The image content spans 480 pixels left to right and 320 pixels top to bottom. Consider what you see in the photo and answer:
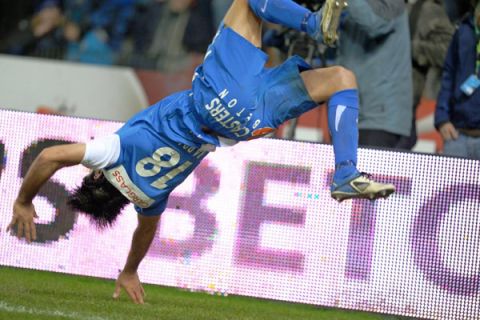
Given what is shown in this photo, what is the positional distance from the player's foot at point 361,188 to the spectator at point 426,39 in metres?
3.41

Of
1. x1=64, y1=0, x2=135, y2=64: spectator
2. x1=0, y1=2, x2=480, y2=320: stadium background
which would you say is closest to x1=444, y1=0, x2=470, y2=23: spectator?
x1=0, y1=2, x2=480, y2=320: stadium background

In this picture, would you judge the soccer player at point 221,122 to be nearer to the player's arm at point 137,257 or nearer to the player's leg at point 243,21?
the player's leg at point 243,21

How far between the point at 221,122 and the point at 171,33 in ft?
22.0

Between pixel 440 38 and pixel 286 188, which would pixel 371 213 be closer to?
pixel 286 188

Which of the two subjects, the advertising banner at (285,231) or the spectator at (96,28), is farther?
the spectator at (96,28)

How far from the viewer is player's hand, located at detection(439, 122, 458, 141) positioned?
9.87 meters

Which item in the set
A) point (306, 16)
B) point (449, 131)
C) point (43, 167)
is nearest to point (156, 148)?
point (43, 167)

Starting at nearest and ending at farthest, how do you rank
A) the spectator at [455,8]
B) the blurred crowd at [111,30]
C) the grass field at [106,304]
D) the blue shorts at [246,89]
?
the blue shorts at [246,89]
the grass field at [106,304]
the spectator at [455,8]
the blurred crowd at [111,30]

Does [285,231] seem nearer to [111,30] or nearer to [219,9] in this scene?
[219,9]

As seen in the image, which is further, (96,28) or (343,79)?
(96,28)

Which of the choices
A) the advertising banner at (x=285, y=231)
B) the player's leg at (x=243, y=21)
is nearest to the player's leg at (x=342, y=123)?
the player's leg at (x=243, y=21)

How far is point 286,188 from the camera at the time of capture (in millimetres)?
9234

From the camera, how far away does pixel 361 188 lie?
7016 millimetres

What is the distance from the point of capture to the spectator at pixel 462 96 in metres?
9.73
